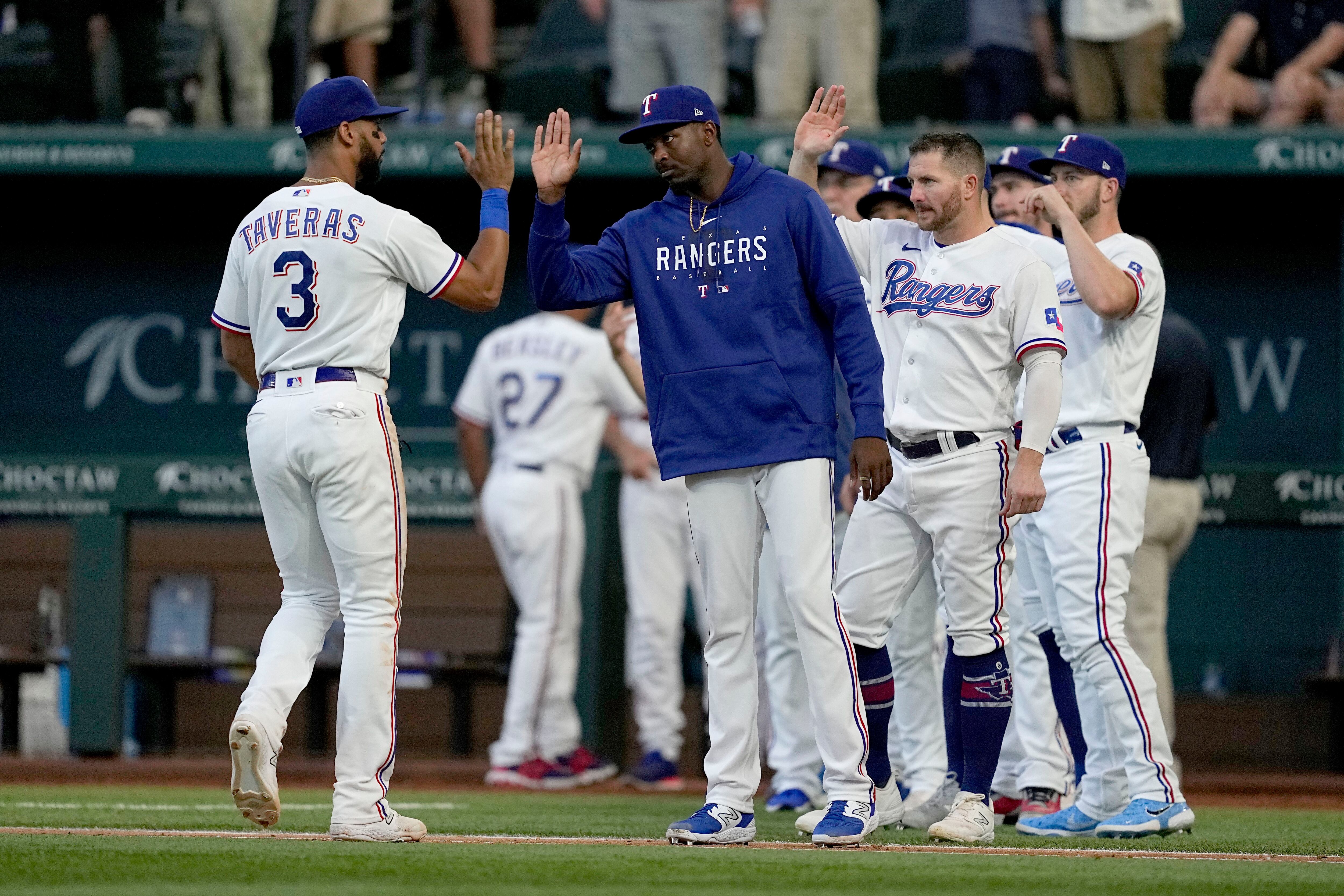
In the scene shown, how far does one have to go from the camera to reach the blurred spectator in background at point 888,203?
565 centimetres

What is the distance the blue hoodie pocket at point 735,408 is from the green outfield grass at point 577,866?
101 centimetres

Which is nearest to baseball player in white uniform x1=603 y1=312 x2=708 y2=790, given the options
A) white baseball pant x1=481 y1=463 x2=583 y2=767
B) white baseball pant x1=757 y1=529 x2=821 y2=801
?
white baseball pant x1=481 y1=463 x2=583 y2=767

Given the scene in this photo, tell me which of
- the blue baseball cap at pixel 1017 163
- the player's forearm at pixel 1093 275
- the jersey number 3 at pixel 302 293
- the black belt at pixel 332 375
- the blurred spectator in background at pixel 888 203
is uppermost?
the blue baseball cap at pixel 1017 163

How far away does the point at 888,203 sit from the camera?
5797 mm

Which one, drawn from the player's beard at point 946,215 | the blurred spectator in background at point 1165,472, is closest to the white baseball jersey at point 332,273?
the player's beard at point 946,215

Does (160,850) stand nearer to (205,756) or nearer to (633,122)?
(205,756)

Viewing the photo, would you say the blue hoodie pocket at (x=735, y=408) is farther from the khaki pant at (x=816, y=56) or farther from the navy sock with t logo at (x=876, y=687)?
the khaki pant at (x=816, y=56)

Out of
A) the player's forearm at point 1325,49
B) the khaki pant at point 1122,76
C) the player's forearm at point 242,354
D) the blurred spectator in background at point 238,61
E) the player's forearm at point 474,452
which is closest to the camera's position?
the player's forearm at point 242,354

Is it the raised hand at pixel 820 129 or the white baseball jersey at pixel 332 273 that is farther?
the raised hand at pixel 820 129

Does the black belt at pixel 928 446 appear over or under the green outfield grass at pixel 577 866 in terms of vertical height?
over

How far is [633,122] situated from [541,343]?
2.41 m

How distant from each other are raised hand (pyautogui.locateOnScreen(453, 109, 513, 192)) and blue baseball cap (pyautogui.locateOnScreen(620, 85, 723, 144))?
29 cm

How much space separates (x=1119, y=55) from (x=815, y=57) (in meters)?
1.64

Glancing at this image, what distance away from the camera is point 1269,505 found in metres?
8.72
